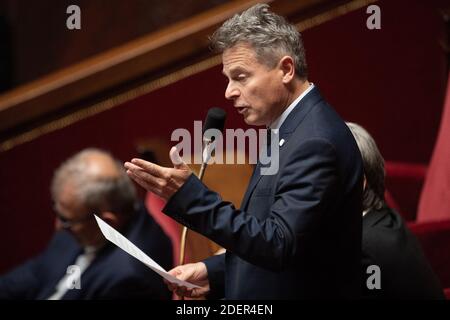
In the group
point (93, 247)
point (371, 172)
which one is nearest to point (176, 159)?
point (371, 172)

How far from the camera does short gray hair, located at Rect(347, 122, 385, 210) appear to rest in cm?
151

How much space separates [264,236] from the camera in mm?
1110

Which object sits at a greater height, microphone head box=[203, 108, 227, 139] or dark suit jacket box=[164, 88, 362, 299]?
microphone head box=[203, 108, 227, 139]

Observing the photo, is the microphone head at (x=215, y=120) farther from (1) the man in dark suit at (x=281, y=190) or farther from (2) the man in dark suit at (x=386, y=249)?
(2) the man in dark suit at (x=386, y=249)

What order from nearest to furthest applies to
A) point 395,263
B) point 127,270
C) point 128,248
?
point 128,248
point 395,263
point 127,270

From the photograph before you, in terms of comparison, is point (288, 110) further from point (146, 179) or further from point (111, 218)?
point (111, 218)

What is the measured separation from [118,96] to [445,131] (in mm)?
763

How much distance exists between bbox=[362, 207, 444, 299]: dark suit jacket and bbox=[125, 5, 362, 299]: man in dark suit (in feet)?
0.89

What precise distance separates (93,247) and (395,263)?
2.22 ft

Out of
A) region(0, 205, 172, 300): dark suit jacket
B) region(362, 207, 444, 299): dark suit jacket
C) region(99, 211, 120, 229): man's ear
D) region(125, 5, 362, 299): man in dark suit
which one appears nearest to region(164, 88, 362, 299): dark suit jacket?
region(125, 5, 362, 299): man in dark suit

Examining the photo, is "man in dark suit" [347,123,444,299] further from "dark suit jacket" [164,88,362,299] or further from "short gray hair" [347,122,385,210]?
"dark suit jacket" [164,88,362,299]

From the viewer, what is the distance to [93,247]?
1937mm
